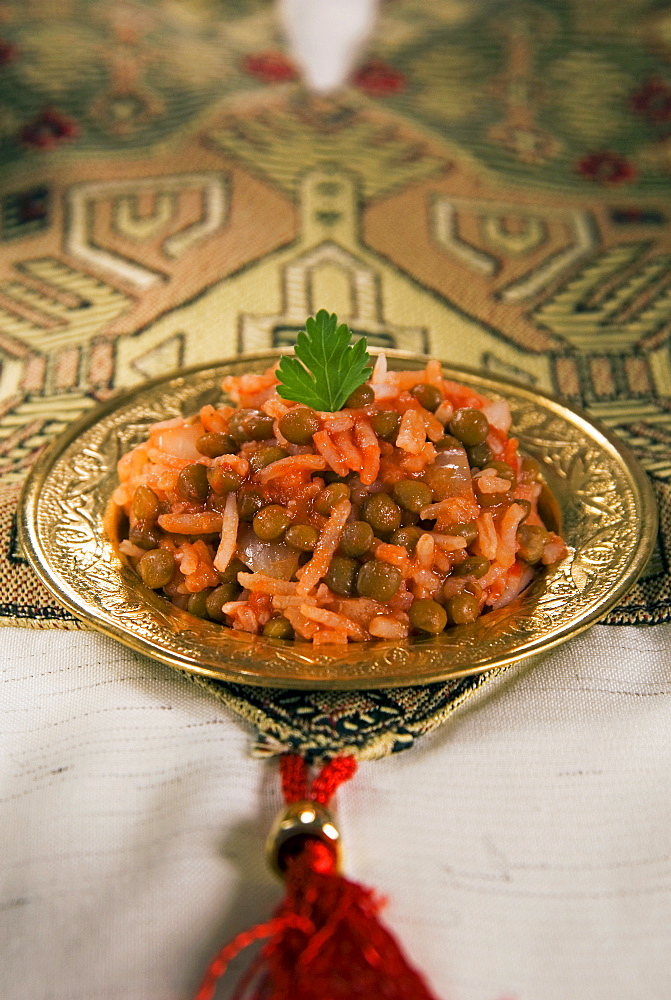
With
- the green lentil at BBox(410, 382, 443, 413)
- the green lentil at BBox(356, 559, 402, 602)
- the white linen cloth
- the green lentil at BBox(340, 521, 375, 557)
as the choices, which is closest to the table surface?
the white linen cloth

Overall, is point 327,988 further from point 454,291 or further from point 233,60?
point 233,60

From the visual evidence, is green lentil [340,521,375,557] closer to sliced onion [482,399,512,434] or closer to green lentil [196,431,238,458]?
green lentil [196,431,238,458]

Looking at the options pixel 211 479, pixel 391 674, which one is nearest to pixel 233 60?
pixel 211 479

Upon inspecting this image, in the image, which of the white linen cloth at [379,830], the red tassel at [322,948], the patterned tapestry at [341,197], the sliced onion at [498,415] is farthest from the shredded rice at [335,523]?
the patterned tapestry at [341,197]

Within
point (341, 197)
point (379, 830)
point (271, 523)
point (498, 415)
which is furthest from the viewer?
point (341, 197)

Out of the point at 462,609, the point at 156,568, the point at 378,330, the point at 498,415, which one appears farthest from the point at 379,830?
the point at 378,330

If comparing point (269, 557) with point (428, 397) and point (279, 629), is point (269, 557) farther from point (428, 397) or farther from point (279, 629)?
point (428, 397)
